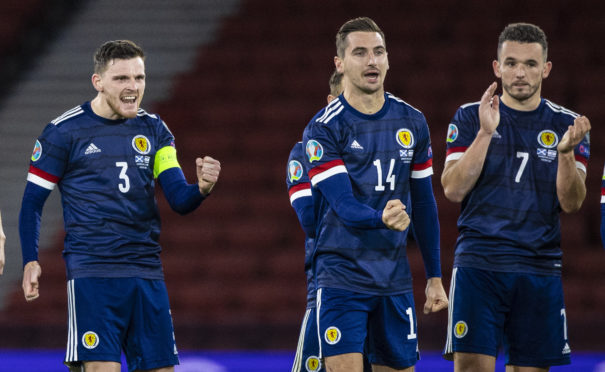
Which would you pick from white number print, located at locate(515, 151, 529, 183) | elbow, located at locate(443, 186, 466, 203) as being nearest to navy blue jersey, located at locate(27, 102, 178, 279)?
elbow, located at locate(443, 186, 466, 203)

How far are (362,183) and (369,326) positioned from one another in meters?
0.66

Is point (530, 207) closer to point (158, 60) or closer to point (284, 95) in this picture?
point (284, 95)

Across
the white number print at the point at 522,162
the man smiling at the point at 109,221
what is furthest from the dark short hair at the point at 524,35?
the man smiling at the point at 109,221

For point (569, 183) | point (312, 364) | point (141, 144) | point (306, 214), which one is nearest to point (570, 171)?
point (569, 183)

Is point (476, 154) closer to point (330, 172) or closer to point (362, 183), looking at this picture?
point (362, 183)

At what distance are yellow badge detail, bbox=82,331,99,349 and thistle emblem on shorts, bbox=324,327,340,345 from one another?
1.18m

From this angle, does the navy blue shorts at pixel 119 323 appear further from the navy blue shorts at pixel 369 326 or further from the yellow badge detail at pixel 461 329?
the yellow badge detail at pixel 461 329

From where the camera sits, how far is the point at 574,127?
15.8 ft

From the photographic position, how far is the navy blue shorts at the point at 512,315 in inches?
201

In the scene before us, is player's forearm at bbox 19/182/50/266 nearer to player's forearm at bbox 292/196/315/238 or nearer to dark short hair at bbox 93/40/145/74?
dark short hair at bbox 93/40/145/74

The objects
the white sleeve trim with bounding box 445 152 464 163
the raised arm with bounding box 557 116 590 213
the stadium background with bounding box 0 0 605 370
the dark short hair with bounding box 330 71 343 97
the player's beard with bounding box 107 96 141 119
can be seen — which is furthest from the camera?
the stadium background with bounding box 0 0 605 370

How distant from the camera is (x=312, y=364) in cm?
526

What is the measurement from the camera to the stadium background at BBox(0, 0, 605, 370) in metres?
9.45

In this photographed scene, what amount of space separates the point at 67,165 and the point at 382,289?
1728mm
